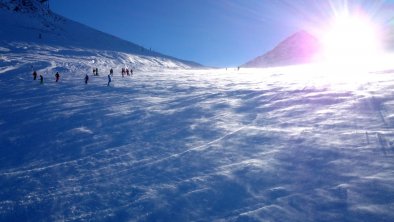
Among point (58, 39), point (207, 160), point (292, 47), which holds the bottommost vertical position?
point (207, 160)

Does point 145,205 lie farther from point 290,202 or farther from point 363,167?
point 363,167

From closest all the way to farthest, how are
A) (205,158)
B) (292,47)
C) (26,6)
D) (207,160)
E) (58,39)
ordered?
(207,160), (205,158), (58,39), (26,6), (292,47)

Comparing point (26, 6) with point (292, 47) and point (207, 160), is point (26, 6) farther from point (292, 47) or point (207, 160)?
point (292, 47)

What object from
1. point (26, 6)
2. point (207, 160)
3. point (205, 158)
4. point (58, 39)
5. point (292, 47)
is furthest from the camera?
point (292, 47)

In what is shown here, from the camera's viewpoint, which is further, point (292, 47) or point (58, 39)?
point (292, 47)

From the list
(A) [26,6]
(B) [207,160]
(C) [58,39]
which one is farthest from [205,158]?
(A) [26,6]

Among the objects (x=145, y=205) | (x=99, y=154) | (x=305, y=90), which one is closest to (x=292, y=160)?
(x=145, y=205)

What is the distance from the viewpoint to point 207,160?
9.99 metres

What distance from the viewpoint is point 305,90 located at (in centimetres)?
1991

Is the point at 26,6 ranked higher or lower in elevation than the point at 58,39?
higher

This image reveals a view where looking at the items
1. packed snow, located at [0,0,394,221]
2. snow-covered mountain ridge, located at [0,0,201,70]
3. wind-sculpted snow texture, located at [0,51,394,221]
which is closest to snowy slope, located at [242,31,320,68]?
snow-covered mountain ridge, located at [0,0,201,70]

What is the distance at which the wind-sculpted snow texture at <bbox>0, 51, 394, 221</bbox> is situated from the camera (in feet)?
24.3

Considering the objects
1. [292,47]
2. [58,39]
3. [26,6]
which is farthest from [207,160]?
[292,47]

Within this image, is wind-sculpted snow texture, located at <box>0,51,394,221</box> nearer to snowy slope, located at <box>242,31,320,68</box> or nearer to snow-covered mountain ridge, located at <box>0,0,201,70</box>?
snow-covered mountain ridge, located at <box>0,0,201,70</box>
